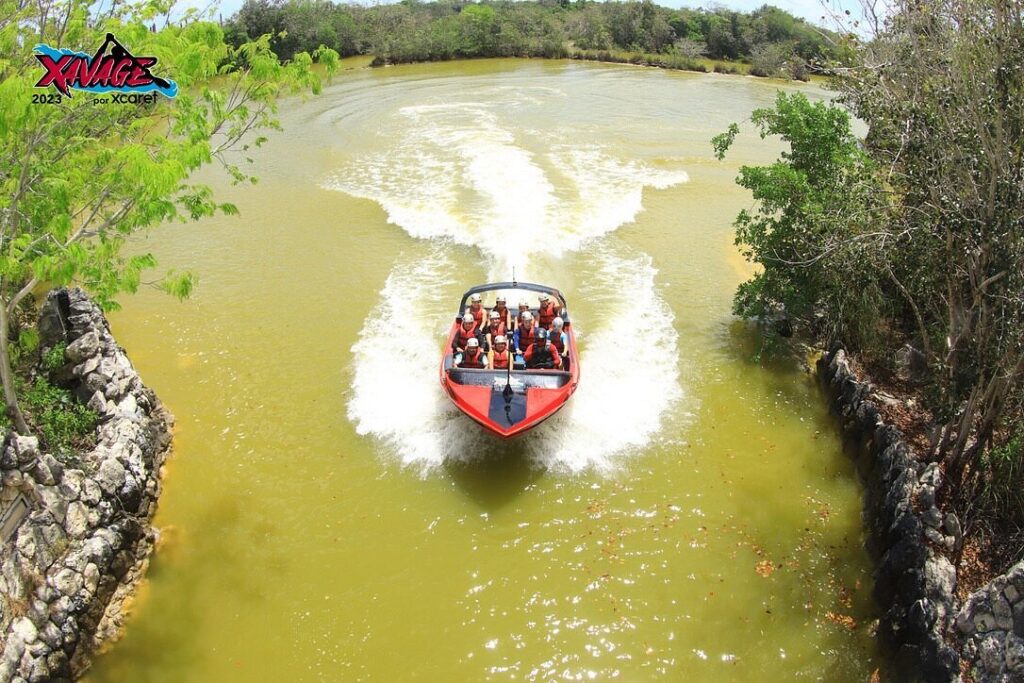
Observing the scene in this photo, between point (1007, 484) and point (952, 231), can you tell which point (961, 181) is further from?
point (1007, 484)

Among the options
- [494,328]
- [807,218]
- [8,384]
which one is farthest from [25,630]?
[807,218]

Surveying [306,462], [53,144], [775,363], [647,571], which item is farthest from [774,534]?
[53,144]

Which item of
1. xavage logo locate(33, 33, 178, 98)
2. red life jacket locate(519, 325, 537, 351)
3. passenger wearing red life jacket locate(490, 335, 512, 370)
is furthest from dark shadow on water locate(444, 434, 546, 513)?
xavage logo locate(33, 33, 178, 98)

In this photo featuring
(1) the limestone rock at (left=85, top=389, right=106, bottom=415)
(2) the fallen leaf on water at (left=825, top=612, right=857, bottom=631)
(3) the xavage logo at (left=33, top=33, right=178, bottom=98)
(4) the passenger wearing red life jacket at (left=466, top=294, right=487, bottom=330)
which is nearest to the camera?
(3) the xavage logo at (left=33, top=33, right=178, bottom=98)

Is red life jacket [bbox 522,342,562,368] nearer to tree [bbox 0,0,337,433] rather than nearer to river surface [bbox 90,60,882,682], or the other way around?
river surface [bbox 90,60,882,682]

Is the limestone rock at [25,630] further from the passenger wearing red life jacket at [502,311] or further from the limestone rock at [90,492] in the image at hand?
the passenger wearing red life jacket at [502,311]

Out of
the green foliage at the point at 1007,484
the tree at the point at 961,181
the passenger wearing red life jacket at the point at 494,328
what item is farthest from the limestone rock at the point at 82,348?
the green foliage at the point at 1007,484
